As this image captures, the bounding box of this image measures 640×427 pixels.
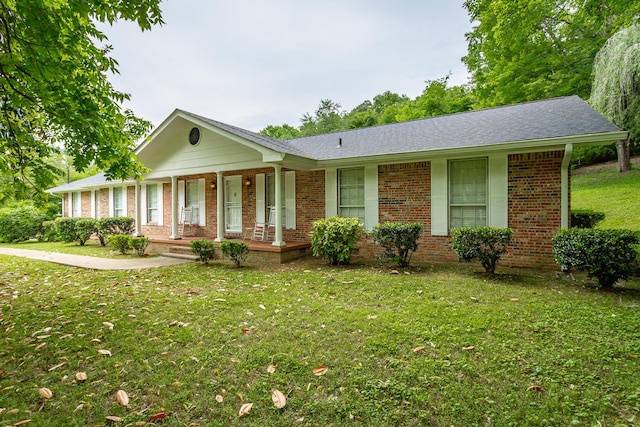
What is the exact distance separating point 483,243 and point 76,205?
20.2m

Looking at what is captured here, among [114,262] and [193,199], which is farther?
[193,199]

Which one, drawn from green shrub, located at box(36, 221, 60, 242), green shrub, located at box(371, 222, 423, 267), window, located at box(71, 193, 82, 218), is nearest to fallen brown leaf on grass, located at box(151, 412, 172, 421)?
green shrub, located at box(371, 222, 423, 267)

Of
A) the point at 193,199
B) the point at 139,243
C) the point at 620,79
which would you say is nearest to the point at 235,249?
the point at 139,243

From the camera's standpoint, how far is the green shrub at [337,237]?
289 inches

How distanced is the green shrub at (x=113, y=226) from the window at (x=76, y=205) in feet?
19.1

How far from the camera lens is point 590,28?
50.6 ft

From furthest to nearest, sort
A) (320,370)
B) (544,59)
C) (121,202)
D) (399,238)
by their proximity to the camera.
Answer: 1. (544,59)
2. (121,202)
3. (399,238)
4. (320,370)

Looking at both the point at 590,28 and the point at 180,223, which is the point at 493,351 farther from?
the point at 590,28

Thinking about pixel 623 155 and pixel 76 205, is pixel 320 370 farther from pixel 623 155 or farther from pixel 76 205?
pixel 623 155

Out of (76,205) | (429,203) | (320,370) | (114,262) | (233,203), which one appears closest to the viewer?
(320,370)

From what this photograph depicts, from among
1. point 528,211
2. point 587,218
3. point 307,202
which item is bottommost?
point 587,218

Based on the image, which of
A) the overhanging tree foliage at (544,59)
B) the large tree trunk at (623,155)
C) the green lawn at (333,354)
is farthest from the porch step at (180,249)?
the large tree trunk at (623,155)

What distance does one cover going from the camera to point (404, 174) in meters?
8.10

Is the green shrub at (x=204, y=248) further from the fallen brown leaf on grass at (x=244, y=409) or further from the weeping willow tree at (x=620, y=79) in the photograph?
the weeping willow tree at (x=620, y=79)
